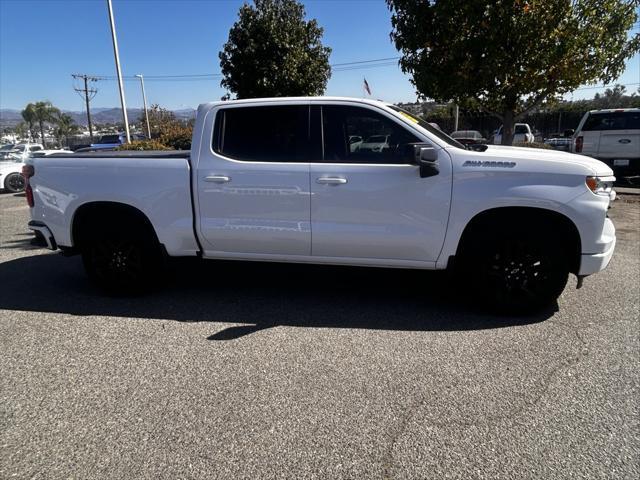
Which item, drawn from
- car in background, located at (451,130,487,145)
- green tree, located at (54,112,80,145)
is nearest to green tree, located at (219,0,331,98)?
car in background, located at (451,130,487,145)

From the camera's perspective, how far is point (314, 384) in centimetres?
312

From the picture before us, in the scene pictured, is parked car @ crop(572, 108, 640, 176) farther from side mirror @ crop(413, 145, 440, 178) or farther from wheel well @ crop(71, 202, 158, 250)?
wheel well @ crop(71, 202, 158, 250)

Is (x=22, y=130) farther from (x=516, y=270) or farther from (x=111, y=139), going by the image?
(x=516, y=270)

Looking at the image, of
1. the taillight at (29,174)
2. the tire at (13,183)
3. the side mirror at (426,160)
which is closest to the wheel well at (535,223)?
the side mirror at (426,160)

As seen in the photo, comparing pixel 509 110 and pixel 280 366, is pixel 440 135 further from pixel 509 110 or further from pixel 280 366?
pixel 509 110

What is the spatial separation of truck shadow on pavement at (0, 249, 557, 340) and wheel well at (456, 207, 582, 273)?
71 cm

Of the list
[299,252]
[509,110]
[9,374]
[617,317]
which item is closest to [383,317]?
[299,252]

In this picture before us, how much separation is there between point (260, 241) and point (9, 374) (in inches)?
85.9

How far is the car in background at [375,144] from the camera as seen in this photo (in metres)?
4.08

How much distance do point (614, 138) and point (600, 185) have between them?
10518 millimetres

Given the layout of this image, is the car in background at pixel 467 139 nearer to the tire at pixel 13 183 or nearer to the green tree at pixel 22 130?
the tire at pixel 13 183

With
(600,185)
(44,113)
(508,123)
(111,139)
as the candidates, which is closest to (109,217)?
(600,185)

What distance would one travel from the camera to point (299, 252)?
431 centimetres

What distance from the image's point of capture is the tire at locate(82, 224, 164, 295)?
4555 mm
